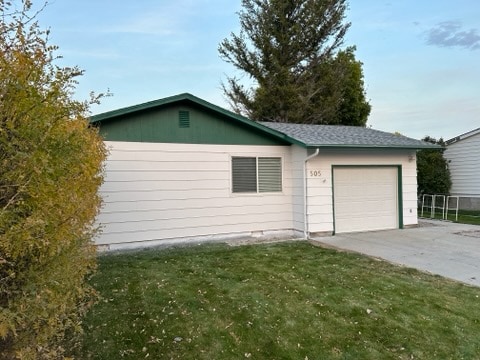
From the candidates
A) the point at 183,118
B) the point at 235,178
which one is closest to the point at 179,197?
the point at 235,178

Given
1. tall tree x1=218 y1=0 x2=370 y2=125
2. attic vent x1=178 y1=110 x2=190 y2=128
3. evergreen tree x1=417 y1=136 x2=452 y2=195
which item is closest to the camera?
attic vent x1=178 y1=110 x2=190 y2=128

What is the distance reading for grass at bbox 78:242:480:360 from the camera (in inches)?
150

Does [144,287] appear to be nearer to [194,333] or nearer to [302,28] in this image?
[194,333]

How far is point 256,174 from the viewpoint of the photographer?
9789mm

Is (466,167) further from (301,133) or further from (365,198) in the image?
(301,133)

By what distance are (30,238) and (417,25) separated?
14.5 metres

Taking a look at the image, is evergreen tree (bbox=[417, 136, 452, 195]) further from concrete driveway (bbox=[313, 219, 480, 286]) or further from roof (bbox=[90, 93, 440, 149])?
roof (bbox=[90, 93, 440, 149])

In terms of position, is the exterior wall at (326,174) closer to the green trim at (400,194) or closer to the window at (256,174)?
the green trim at (400,194)

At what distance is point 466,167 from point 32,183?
1761cm

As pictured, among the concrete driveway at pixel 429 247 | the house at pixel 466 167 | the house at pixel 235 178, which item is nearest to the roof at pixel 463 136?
the house at pixel 466 167

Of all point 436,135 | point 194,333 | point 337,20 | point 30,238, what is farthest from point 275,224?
point 337,20

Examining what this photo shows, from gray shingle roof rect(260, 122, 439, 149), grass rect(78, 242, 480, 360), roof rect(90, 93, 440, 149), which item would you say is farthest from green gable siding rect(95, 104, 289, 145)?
grass rect(78, 242, 480, 360)

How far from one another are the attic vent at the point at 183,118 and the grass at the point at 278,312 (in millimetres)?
3493

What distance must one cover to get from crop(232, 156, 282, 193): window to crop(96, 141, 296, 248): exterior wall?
0.15 metres
